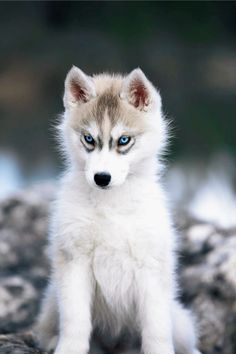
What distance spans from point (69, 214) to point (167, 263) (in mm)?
451

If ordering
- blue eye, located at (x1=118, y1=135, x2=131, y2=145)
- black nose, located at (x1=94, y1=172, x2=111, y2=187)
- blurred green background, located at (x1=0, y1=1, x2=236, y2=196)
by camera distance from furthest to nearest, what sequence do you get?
blurred green background, located at (x1=0, y1=1, x2=236, y2=196), blue eye, located at (x1=118, y1=135, x2=131, y2=145), black nose, located at (x1=94, y1=172, x2=111, y2=187)

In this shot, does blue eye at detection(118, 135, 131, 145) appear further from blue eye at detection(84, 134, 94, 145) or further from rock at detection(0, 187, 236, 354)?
rock at detection(0, 187, 236, 354)

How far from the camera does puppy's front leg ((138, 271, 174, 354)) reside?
3283 mm

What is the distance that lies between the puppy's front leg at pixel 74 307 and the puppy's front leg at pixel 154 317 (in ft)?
0.74

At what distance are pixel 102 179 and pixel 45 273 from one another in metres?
1.61

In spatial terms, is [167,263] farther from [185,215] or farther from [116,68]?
[116,68]

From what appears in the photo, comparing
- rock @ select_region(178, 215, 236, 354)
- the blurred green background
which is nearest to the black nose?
rock @ select_region(178, 215, 236, 354)

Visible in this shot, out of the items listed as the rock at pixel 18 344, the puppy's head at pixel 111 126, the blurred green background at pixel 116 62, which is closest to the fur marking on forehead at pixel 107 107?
the puppy's head at pixel 111 126

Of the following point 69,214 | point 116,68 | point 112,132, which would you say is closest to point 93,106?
point 112,132

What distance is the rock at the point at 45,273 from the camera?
4051 millimetres

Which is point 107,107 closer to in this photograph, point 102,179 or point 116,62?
point 102,179

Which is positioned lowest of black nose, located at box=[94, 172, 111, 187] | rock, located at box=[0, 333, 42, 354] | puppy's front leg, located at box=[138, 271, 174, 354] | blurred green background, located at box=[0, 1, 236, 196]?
rock, located at box=[0, 333, 42, 354]

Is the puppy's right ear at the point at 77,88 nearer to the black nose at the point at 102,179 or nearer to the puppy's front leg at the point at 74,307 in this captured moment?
the black nose at the point at 102,179

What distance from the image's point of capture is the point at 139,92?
3.38 meters
